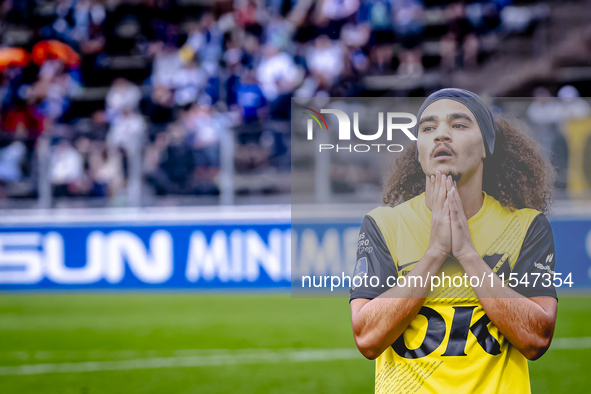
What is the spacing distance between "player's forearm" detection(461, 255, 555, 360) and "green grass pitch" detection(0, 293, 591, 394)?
40.1 inches

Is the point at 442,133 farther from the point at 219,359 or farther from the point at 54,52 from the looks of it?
the point at 54,52

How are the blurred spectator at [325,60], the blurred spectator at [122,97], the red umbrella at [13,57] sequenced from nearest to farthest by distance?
1. the blurred spectator at [325,60]
2. the blurred spectator at [122,97]
3. the red umbrella at [13,57]

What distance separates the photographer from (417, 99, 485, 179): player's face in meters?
1.16

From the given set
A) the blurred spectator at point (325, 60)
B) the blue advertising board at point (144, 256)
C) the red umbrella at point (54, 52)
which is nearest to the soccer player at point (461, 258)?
the blue advertising board at point (144, 256)

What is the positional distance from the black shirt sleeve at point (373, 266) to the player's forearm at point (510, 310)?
0.53ft

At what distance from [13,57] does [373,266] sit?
8.43 meters

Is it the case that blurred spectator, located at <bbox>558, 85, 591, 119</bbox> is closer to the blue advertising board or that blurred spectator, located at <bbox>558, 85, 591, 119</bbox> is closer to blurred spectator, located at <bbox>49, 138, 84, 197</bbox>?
the blue advertising board

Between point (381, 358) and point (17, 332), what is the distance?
457cm

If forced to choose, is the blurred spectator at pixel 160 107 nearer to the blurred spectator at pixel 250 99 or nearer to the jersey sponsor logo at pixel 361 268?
the blurred spectator at pixel 250 99

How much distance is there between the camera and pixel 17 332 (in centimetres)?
488

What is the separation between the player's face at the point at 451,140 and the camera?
1158 millimetres

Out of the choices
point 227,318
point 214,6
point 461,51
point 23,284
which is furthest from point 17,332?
point 461,51

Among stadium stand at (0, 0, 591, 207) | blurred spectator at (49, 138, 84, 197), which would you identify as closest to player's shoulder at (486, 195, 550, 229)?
stadium stand at (0, 0, 591, 207)

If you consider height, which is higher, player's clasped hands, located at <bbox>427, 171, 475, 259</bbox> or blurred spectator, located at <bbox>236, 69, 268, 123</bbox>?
blurred spectator, located at <bbox>236, 69, 268, 123</bbox>
